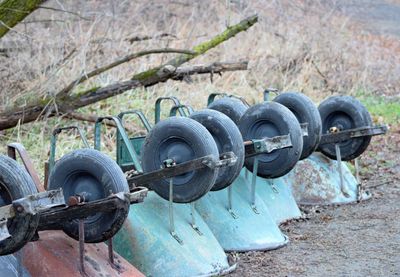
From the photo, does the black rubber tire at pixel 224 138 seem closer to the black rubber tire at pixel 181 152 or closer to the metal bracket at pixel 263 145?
the metal bracket at pixel 263 145

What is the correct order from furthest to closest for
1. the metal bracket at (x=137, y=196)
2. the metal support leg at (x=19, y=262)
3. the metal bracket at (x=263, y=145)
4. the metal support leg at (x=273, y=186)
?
1. the metal support leg at (x=273, y=186)
2. the metal bracket at (x=263, y=145)
3. the metal bracket at (x=137, y=196)
4. the metal support leg at (x=19, y=262)

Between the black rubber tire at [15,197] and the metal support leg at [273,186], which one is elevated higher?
the black rubber tire at [15,197]

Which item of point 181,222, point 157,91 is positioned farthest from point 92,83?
point 181,222

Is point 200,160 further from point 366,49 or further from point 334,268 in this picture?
point 366,49

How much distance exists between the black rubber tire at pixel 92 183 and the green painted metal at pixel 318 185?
3.67m

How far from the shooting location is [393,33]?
20.3 meters

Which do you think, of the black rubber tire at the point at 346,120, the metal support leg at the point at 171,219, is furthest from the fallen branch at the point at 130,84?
the metal support leg at the point at 171,219

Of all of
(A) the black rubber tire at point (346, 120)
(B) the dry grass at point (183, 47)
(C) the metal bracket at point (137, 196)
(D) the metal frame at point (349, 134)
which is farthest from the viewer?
(B) the dry grass at point (183, 47)

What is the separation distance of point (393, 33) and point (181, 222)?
15.3m

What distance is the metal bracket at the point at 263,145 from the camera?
6.54 m

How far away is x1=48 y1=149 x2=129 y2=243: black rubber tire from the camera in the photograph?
188 inches

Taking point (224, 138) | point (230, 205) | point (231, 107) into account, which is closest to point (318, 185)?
point (231, 107)

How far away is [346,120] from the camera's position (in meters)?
8.52

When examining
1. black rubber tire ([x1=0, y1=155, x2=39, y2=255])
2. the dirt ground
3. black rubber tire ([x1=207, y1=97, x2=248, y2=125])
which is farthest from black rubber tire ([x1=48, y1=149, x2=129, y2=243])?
black rubber tire ([x1=207, y1=97, x2=248, y2=125])
